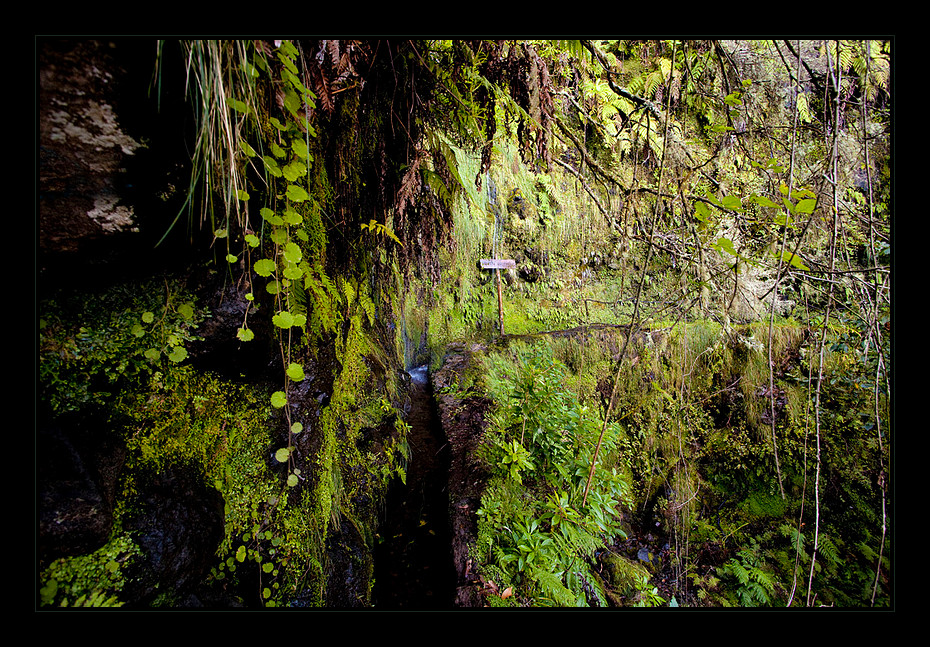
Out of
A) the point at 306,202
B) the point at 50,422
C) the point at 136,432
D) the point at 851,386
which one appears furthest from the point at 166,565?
the point at 851,386

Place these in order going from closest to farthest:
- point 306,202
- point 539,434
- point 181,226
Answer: point 181,226 < point 306,202 < point 539,434

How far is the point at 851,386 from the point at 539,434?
377cm

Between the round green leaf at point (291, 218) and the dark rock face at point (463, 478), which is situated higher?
the round green leaf at point (291, 218)

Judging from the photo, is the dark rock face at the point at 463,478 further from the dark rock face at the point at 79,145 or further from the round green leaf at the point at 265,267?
the dark rock face at the point at 79,145

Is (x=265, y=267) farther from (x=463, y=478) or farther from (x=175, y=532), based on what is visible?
(x=463, y=478)

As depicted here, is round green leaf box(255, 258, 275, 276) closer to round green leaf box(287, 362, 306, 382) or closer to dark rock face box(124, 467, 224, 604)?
round green leaf box(287, 362, 306, 382)

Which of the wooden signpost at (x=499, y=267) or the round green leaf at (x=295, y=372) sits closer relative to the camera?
the round green leaf at (x=295, y=372)

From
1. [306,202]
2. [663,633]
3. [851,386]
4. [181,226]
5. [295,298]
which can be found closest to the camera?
[663,633]

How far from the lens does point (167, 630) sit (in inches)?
43.8

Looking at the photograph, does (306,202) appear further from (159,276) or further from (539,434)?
(539,434)

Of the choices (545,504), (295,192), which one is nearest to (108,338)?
(295,192)

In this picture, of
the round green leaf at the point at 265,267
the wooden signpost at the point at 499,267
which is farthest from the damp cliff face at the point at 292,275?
the wooden signpost at the point at 499,267

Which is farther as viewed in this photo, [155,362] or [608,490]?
[608,490]

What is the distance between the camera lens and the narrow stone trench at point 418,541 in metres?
2.21
